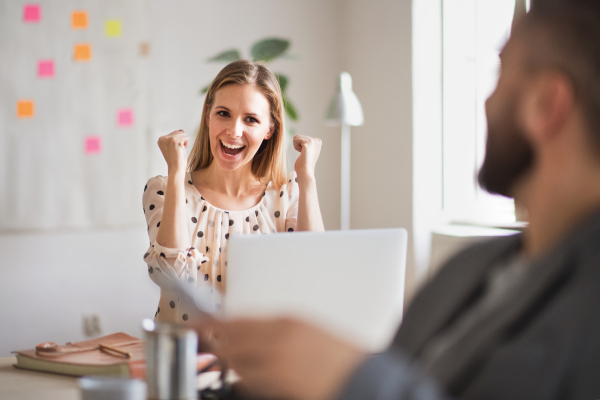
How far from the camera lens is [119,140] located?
290 cm

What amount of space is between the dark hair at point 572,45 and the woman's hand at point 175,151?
1.24 metres

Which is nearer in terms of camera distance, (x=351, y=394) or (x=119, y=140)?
(x=351, y=394)

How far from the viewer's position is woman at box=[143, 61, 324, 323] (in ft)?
5.50

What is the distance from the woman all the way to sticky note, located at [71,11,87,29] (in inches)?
53.1

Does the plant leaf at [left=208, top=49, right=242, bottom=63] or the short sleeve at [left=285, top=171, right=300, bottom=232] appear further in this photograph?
the plant leaf at [left=208, top=49, right=242, bottom=63]

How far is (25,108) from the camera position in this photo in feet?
8.93

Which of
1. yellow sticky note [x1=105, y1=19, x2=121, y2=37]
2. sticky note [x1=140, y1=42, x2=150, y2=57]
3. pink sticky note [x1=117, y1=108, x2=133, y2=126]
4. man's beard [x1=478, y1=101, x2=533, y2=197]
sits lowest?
man's beard [x1=478, y1=101, x2=533, y2=197]

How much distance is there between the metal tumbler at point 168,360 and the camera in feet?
2.38

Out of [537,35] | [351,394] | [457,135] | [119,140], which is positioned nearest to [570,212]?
[537,35]

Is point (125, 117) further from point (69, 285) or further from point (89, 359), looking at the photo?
point (89, 359)

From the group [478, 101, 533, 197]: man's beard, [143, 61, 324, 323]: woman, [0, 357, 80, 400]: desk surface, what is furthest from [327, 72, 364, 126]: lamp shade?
[478, 101, 533, 197]: man's beard

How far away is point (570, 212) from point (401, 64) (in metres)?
2.44

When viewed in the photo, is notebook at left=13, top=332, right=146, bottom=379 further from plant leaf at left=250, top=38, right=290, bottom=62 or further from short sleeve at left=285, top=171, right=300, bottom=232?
plant leaf at left=250, top=38, right=290, bottom=62

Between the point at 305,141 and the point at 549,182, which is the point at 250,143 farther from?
the point at 549,182
